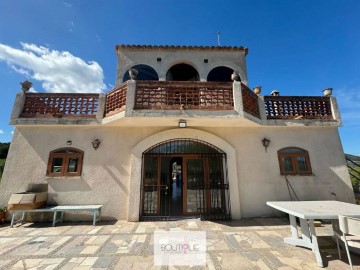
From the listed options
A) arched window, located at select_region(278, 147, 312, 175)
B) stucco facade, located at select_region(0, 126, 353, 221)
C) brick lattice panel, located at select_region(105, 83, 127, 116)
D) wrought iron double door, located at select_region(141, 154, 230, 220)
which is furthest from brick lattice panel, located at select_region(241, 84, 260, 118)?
brick lattice panel, located at select_region(105, 83, 127, 116)

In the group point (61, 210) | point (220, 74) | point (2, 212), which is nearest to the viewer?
point (61, 210)

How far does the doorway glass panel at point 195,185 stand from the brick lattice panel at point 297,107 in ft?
12.4

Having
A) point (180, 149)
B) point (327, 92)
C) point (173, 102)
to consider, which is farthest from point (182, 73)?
point (327, 92)

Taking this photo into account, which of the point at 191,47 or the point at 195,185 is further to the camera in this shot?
the point at 191,47

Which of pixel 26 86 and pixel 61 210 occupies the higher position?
pixel 26 86

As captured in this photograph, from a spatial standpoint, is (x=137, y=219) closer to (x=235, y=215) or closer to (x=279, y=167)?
(x=235, y=215)

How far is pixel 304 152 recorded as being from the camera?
7.22 meters

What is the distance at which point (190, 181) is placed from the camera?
7.07 meters

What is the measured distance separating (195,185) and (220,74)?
6.35m

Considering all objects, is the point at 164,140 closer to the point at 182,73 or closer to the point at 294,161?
the point at 182,73

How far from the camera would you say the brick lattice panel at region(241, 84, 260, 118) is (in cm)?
655

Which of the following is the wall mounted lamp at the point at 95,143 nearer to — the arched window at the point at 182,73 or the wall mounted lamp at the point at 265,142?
the arched window at the point at 182,73

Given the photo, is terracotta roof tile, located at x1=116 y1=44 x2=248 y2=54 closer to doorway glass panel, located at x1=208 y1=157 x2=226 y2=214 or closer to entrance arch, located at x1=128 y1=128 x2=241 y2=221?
entrance arch, located at x1=128 y1=128 x2=241 y2=221

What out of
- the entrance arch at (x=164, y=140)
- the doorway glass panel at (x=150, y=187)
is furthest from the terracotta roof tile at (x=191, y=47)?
the doorway glass panel at (x=150, y=187)
